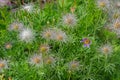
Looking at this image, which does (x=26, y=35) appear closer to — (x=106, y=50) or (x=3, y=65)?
(x=3, y=65)

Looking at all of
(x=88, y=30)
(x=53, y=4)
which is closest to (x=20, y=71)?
(x=88, y=30)

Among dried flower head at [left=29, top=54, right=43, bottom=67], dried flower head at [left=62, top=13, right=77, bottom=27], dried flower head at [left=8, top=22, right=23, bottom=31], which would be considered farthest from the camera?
dried flower head at [left=8, top=22, right=23, bottom=31]

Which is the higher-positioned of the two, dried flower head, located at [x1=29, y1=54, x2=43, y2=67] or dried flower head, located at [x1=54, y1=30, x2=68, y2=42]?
dried flower head, located at [x1=54, y1=30, x2=68, y2=42]

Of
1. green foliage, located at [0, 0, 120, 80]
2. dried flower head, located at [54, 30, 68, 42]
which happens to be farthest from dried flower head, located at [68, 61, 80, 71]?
dried flower head, located at [54, 30, 68, 42]

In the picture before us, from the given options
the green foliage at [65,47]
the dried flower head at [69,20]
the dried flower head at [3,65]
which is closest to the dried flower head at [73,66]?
the green foliage at [65,47]

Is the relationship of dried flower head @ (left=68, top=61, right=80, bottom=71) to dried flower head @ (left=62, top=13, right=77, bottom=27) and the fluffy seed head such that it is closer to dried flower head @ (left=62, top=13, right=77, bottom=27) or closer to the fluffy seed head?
the fluffy seed head

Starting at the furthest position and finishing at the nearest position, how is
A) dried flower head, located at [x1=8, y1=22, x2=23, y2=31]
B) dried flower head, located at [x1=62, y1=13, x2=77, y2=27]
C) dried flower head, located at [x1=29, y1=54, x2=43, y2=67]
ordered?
dried flower head, located at [x1=8, y1=22, x2=23, y2=31]
dried flower head, located at [x1=62, y1=13, x2=77, y2=27]
dried flower head, located at [x1=29, y1=54, x2=43, y2=67]

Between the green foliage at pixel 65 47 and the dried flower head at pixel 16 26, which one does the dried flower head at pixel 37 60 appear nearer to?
the green foliage at pixel 65 47

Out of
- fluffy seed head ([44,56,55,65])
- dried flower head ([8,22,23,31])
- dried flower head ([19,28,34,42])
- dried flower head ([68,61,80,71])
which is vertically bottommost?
dried flower head ([68,61,80,71])

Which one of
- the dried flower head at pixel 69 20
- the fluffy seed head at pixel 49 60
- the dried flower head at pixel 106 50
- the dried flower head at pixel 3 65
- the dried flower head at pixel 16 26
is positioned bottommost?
the dried flower head at pixel 3 65

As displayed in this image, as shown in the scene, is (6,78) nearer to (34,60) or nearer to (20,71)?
(20,71)
